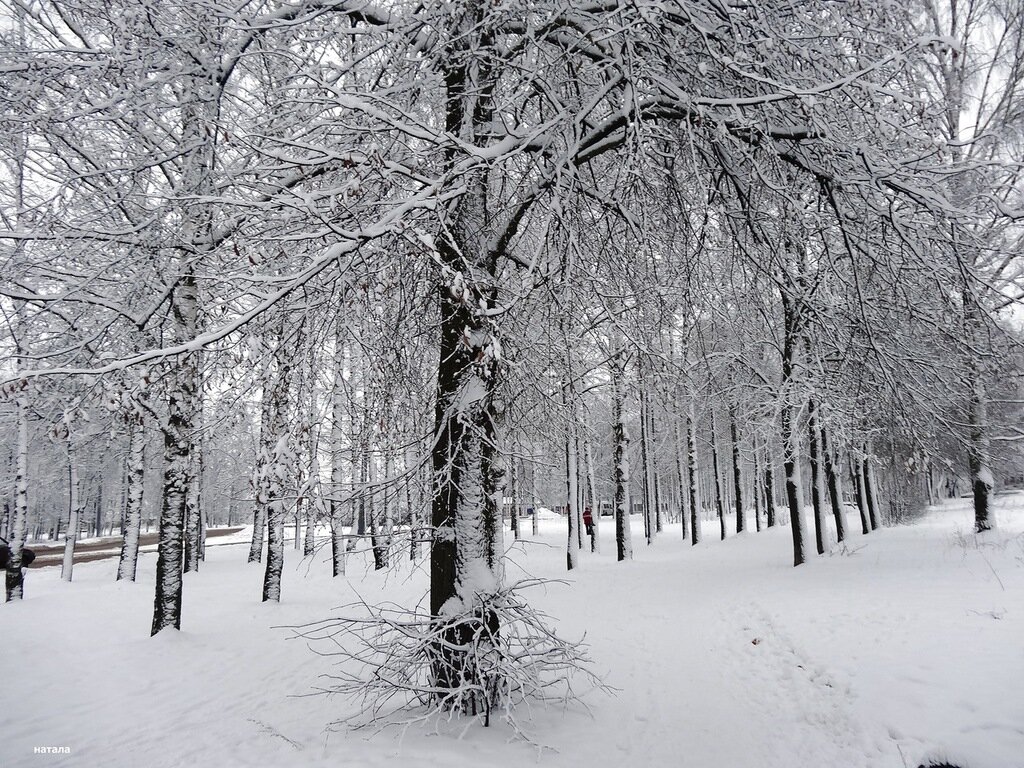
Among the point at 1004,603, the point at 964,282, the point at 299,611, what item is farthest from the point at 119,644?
the point at 1004,603

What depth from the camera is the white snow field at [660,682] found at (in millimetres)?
4031

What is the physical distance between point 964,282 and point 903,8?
2.58 metres

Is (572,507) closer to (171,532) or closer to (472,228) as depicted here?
(171,532)

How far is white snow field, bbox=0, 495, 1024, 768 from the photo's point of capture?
13.2 ft

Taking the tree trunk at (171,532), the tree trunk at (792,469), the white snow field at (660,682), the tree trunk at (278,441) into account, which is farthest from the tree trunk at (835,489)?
the tree trunk at (171,532)

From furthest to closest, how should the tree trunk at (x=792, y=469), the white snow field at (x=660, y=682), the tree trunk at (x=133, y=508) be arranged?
the tree trunk at (x=133, y=508) → the tree trunk at (x=792, y=469) → the white snow field at (x=660, y=682)

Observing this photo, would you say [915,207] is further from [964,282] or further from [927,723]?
[927,723]

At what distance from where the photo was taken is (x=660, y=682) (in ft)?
19.3

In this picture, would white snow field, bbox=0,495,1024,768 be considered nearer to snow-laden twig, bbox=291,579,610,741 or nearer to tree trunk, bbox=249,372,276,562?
snow-laden twig, bbox=291,579,610,741

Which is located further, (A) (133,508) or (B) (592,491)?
(B) (592,491)

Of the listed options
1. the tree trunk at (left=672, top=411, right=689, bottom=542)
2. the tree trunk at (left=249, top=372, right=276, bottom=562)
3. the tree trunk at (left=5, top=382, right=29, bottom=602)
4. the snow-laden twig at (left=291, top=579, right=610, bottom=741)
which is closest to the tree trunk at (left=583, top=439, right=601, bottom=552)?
the tree trunk at (left=672, top=411, right=689, bottom=542)

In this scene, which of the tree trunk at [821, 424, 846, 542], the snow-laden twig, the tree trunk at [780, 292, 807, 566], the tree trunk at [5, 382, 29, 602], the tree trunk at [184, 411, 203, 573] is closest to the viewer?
the snow-laden twig

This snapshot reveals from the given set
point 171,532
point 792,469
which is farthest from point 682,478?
point 171,532

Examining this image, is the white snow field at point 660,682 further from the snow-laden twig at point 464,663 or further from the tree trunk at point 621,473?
the tree trunk at point 621,473
